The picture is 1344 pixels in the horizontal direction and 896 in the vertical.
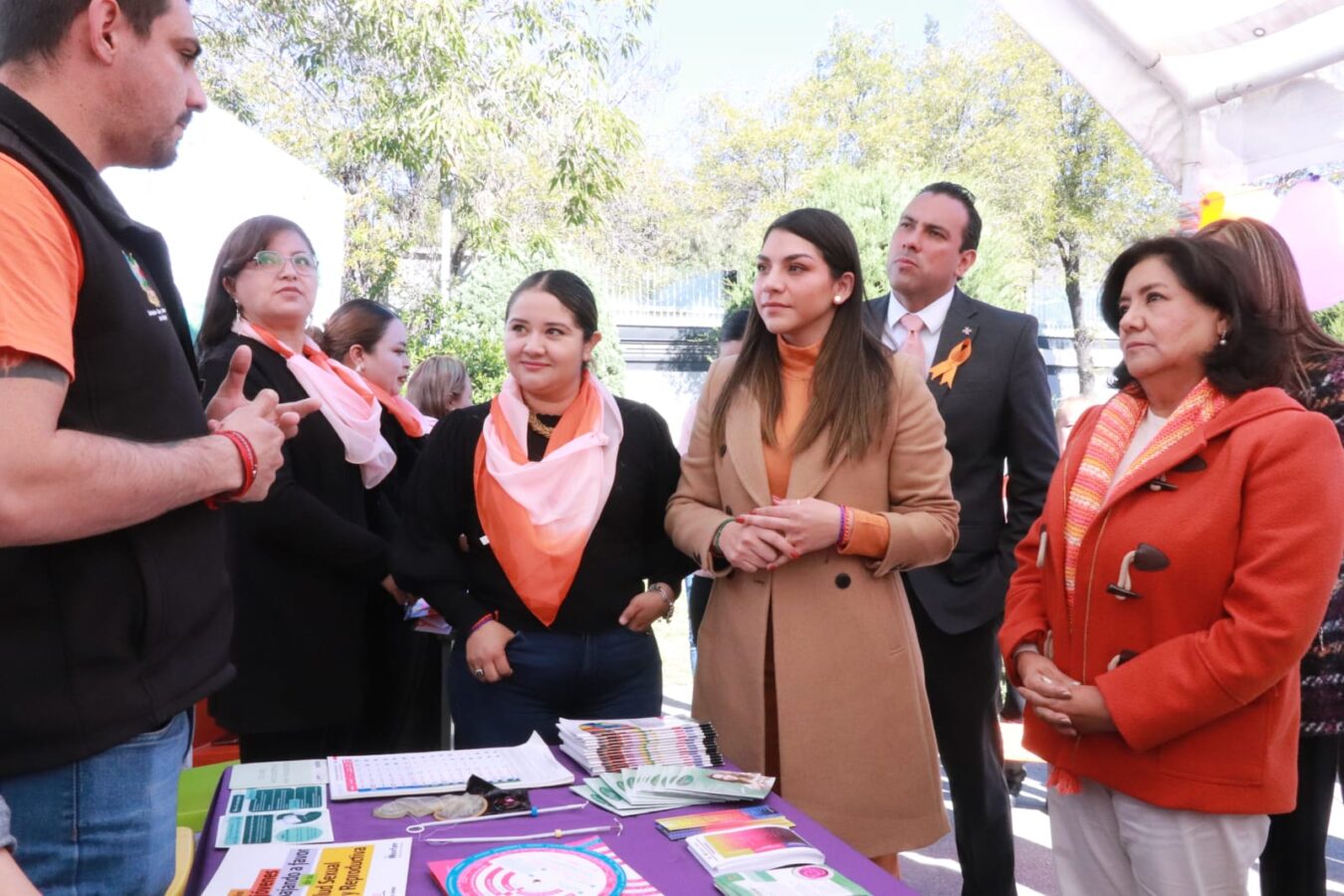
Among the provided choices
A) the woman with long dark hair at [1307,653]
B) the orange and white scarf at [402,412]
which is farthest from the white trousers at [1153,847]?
the orange and white scarf at [402,412]

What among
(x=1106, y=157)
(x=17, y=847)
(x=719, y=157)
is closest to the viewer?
(x=17, y=847)

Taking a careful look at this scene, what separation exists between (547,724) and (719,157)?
2845cm

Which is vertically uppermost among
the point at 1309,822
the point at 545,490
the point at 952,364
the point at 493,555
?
the point at 952,364

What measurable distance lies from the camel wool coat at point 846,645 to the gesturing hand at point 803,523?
0.11m

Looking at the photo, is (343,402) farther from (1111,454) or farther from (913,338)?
(1111,454)

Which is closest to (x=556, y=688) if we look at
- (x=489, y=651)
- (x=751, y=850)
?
(x=489, y=651)

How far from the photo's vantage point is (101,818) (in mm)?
1280

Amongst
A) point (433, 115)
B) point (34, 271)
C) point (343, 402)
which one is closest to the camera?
point (34, 271)

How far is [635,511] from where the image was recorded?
8.90ft

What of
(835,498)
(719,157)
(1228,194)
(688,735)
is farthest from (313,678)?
(719,157)

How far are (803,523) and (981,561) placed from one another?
3.52ft

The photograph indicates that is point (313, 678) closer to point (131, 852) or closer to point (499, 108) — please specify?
point (131, 852)

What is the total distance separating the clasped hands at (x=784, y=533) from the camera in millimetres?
2242

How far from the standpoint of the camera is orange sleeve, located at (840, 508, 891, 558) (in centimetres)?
229
